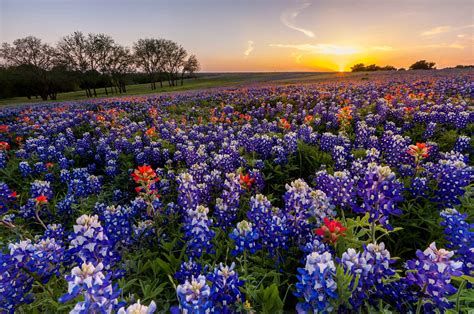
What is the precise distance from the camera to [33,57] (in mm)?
53000

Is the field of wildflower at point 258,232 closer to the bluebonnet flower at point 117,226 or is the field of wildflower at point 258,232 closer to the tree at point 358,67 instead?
the bluebonnet flower at point 117,226

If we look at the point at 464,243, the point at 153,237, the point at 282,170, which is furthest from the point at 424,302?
the point at 282,170

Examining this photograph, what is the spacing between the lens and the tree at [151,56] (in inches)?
2768

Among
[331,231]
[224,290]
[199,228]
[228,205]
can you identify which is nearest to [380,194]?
[331,231]

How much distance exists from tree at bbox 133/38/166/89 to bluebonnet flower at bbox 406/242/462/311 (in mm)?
73118

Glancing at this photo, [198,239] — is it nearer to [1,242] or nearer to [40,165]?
[1,242]

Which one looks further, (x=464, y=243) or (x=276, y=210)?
(x=276, y=210)

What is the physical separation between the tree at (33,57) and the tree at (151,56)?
19739 millimetres

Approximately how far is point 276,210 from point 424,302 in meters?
1.50

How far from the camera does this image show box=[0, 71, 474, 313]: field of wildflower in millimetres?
1879

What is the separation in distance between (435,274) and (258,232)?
4.62 feet

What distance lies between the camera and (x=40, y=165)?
609 cm

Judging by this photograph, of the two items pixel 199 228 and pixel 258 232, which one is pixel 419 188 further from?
pixel 199 228

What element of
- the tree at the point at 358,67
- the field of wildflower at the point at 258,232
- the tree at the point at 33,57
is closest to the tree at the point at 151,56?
the tree at the point at 33,57
